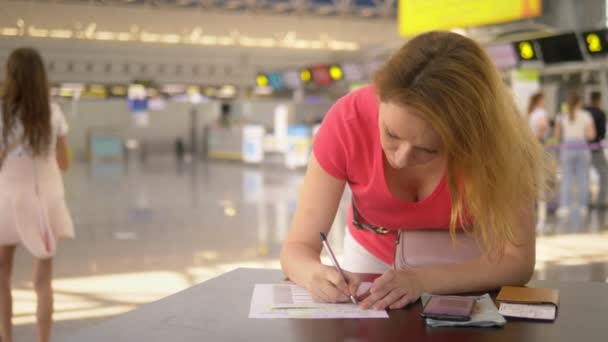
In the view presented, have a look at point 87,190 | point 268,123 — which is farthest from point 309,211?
point 268,123

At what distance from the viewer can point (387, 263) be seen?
2.25 metres

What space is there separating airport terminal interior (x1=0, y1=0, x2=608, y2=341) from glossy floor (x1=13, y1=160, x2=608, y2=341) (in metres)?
0.03

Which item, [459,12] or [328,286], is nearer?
[328,286]

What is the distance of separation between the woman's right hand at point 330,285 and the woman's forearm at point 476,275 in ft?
0.57

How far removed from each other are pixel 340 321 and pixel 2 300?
2832 millimetres

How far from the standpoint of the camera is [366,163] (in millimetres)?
2062

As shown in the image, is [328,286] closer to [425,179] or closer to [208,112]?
[425,179]

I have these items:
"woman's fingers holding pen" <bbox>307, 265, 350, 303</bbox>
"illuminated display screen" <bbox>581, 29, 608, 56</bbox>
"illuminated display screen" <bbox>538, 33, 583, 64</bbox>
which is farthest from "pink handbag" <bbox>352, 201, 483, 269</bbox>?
"illuminated display screen" <bbox>538, 33, 583, 64</bbox>

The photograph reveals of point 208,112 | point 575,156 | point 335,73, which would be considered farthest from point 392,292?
point 208,112

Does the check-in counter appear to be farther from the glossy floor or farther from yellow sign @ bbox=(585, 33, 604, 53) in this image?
yellow sign @ bbox=(585, 33, 604, 53)

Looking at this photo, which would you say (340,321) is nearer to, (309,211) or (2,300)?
(309,211)

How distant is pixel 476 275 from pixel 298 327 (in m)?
0.59

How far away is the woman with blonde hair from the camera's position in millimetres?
1729

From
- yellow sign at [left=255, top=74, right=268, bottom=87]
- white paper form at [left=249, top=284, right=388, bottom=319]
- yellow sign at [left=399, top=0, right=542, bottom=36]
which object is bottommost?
yellow sign at [left=255, top=74, right=268, bottom=87]
